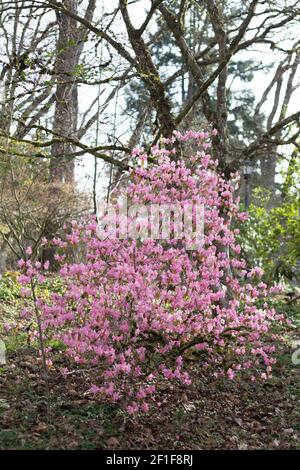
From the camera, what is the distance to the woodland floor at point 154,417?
451 cm

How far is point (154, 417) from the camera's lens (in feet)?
16.4

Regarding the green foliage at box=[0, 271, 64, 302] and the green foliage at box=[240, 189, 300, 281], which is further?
the green foliage at box=[240, 189, 300, 281]

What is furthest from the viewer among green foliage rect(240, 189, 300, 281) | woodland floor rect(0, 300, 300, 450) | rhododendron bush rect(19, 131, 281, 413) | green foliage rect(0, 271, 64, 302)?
green foliage rect(240, 189, 300, 281)

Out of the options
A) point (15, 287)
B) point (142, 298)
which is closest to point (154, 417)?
point (142, 298)

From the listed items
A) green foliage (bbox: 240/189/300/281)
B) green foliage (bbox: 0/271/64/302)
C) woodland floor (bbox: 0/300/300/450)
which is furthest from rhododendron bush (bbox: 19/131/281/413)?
green foliage (bbox: 240/189/300/281)

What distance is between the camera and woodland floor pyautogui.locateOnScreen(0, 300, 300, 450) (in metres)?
4.51

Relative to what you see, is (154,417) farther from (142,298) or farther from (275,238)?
(275,238)

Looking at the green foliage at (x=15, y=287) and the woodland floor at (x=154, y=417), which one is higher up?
the green foliage at (x=15, y=287)

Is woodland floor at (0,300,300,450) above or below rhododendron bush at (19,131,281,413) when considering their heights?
below

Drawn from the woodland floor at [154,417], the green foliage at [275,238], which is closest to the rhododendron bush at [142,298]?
the woodland floor at [154,417]

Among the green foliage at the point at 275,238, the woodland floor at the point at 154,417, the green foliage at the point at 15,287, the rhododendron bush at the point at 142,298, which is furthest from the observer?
the green foliage at the point at 275,238

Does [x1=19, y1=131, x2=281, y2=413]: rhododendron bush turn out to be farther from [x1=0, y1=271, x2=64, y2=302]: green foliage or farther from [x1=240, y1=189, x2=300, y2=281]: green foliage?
[x1=240, y1=189, x2=300, y2=281]: green foliage

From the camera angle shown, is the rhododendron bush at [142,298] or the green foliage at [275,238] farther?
the green foliage at [275,238]

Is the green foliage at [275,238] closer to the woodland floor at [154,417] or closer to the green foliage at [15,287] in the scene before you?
the green foliage at [15,287]
